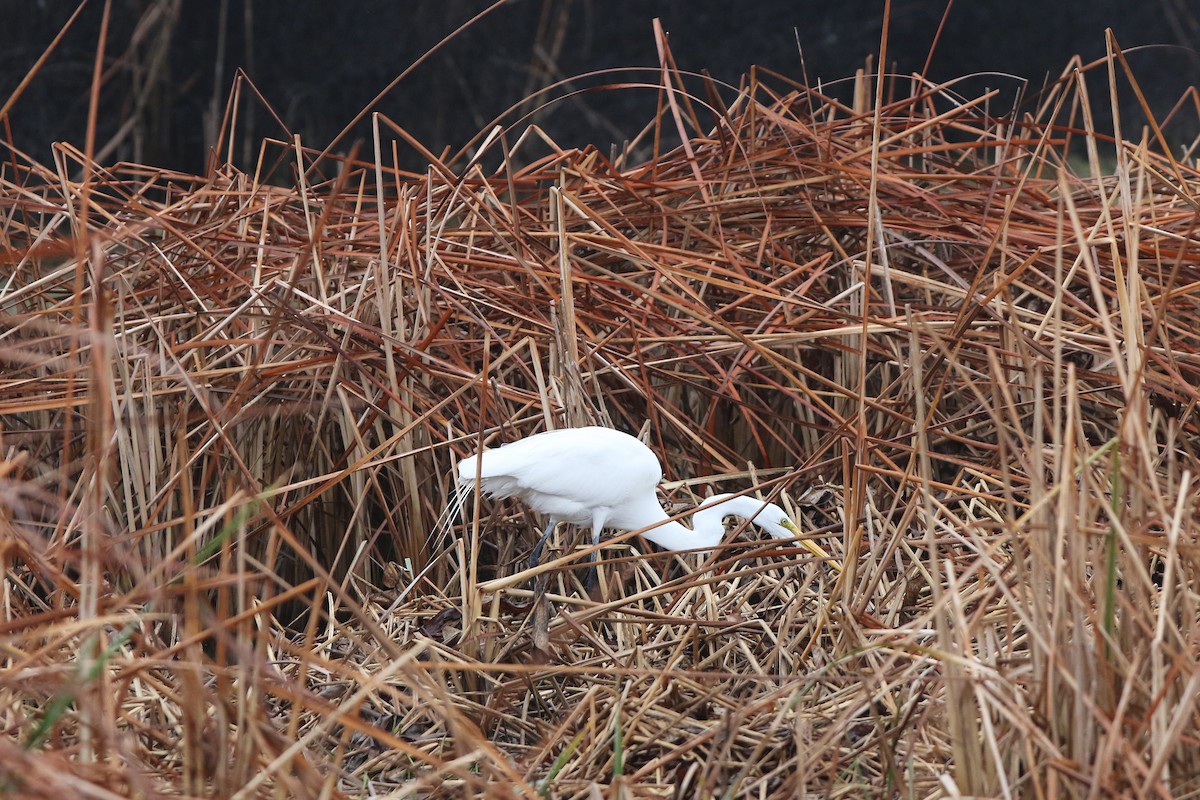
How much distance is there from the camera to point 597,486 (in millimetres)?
1906

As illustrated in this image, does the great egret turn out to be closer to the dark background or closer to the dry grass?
the dry grass

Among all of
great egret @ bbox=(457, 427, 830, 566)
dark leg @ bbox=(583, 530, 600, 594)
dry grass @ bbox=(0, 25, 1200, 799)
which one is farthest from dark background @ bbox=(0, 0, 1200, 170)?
great egret @ bbox=(457, 427, 830, 566)

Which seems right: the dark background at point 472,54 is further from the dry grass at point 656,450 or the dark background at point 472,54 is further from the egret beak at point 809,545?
the egret beak at point 809,545

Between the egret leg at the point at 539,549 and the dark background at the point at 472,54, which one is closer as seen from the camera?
the egret leg at the point at 539,549

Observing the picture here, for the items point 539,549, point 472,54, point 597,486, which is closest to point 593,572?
point 539,549

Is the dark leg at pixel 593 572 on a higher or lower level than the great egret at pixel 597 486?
lower

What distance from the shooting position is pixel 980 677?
1318 mm

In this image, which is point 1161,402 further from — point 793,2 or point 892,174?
point 793,2

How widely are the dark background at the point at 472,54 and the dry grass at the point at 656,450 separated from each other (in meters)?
2.81

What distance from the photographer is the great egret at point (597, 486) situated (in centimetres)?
188

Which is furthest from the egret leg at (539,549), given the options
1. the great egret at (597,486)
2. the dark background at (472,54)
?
the dark background at (472,54)

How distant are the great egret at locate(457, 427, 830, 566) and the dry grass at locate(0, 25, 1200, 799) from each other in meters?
0.09

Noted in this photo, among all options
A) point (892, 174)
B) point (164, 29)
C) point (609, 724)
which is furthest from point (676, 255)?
point (164, 29)

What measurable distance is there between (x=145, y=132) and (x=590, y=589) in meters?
4.50
